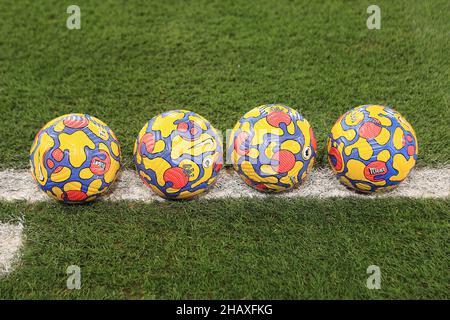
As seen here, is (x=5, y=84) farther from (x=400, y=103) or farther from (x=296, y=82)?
(x=400, y=103)

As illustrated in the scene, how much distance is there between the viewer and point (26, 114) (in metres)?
5.53

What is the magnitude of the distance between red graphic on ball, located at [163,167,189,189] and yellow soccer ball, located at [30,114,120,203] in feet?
1.74

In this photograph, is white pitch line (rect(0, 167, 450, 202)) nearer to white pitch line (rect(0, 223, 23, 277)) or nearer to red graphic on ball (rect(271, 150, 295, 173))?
white pitch line (rect(0, 223, 23, 277))

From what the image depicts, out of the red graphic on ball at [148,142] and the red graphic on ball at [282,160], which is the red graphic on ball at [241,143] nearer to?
the red graphic on ball at [282,160]

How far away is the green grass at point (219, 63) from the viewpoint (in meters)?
5.54

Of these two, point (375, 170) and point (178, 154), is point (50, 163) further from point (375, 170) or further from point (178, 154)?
point (375, 170)

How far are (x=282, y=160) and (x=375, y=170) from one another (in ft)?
2.71

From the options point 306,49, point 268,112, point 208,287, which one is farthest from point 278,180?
point 306,49

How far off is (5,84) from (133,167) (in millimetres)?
2272

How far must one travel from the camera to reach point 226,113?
5562mm

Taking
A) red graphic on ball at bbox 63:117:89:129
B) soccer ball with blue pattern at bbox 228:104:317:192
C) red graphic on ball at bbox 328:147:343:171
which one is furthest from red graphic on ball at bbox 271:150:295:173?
red graphic on ball at bbox 63:117:89:129

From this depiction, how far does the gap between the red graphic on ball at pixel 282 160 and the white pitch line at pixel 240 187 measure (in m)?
0.48
